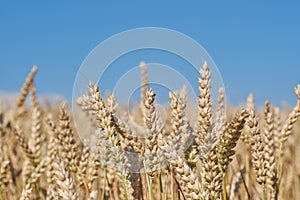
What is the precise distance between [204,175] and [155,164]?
0.15 m

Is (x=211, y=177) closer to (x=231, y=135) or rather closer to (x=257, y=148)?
(x=231, y=135)

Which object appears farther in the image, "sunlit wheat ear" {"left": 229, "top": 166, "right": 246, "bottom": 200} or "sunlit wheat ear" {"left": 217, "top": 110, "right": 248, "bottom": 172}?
"sunlit wheat ear" {"left": 229, "top": 166, "right": 246, "bottom": 200}

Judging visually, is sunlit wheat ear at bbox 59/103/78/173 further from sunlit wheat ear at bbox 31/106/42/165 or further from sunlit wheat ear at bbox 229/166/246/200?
sunlit wheat ear at bbox 229/166/246/200

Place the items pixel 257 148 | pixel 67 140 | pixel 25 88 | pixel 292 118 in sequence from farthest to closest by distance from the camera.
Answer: pixel 25 88, pixel 67 140, pixel 292 118, pixel 257 148

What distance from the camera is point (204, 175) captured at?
4.05 feet

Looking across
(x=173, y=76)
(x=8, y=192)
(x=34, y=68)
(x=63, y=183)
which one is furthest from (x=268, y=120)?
(x=34, y=68)

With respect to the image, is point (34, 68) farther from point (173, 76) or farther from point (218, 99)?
point (218, 99)

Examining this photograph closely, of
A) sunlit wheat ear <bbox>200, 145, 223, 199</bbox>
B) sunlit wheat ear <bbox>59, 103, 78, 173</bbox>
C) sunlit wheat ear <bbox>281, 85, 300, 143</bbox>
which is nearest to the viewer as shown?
sunlit wheat ear <bbox>200, 145, 223, 199</bbox>

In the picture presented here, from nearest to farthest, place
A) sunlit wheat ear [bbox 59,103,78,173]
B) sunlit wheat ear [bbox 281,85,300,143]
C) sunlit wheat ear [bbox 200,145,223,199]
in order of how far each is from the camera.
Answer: sunlit wheat ear [bbox 200,145,223,199] → sunlit wheat ear [bbox 281,85,300,143] → sunlit wheat ear [bbox 59,103,78,173]

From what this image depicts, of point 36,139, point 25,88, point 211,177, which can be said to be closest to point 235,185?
point 211,177

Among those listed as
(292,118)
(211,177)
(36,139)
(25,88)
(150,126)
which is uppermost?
(25,88)

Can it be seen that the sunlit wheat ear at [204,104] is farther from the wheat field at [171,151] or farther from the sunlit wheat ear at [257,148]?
the sunlit wheat ear at [257,148]

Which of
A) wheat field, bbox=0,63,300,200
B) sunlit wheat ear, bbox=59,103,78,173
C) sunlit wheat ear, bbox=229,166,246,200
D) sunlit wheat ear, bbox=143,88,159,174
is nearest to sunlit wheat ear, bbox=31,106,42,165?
wheat field, bbox=0,63,300,200

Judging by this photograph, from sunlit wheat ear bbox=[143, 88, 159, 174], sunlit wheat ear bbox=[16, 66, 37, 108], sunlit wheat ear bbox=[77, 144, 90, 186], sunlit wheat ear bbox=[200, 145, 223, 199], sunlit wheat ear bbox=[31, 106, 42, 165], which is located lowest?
sunlit wheat ear bbox=[200, 145, 223, 199]
